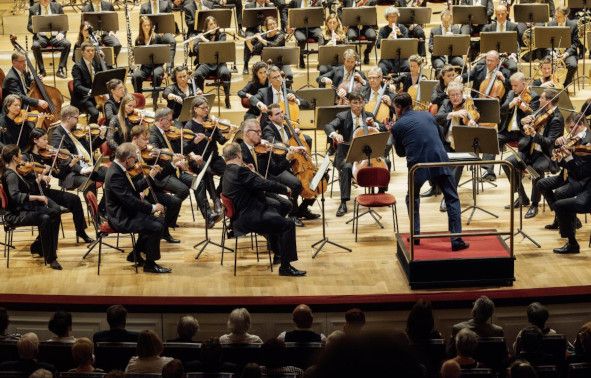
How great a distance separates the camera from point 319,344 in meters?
6.02

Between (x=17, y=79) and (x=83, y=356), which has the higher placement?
(x=17, y=79)

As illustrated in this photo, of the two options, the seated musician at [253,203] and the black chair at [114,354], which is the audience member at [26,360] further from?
the seated musician at [253,203]

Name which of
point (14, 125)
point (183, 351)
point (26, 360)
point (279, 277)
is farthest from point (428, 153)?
point (14, 125)

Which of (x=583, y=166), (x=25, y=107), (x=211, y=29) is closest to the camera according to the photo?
(x=583, y=166)

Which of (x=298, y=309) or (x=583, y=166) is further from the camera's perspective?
(x=583, y=166)

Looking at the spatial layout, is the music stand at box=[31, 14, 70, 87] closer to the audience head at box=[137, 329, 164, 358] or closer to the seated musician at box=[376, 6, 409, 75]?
the seated musician at box=[376, 6, 409, 75]

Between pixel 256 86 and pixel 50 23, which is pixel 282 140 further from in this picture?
pixel 50 23

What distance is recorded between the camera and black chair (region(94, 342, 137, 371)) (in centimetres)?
611

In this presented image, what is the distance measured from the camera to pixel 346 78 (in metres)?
10.9

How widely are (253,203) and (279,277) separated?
68 centimetres

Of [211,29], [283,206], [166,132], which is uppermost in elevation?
[211,29]

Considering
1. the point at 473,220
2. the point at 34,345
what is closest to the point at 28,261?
the point at 34,345

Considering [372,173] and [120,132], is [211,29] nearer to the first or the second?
[120,132]

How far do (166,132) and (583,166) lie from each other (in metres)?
3.84
